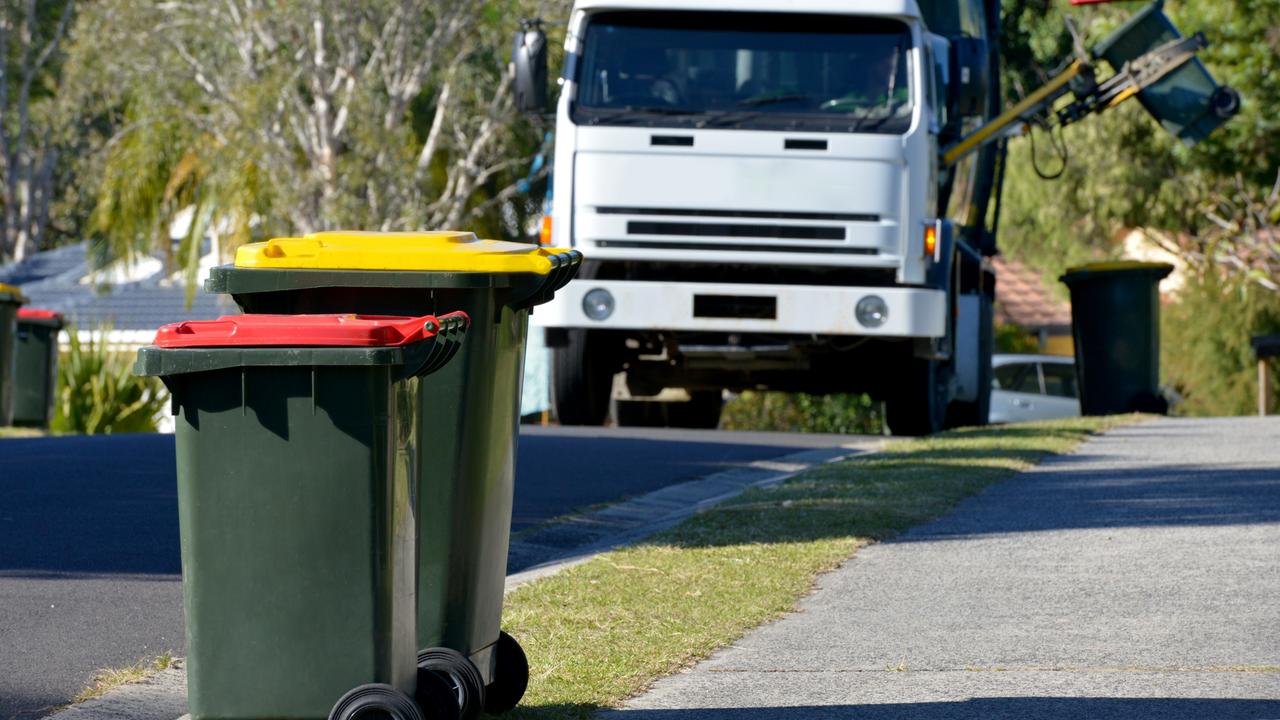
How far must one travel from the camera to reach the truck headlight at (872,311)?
11695 mm

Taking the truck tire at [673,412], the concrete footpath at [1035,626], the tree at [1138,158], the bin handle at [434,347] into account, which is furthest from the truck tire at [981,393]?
the bin handle at [434,347]

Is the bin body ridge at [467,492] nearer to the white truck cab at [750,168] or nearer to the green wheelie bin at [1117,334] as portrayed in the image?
the white truck cab at [750,168]

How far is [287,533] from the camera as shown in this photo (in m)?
3.64

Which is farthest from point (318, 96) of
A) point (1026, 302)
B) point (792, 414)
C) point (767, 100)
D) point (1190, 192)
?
point (1026, 302)

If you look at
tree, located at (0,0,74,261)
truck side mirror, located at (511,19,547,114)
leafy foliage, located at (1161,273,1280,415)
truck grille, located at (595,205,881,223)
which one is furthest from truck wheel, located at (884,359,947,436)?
→ tree, located at (0,0,74,261)

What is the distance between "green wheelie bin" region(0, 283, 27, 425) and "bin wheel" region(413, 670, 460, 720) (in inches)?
531

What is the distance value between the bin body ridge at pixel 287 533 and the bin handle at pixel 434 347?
2.0 inches

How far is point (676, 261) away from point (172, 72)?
13327mm

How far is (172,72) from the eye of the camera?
23.3 meters

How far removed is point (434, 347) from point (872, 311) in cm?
821

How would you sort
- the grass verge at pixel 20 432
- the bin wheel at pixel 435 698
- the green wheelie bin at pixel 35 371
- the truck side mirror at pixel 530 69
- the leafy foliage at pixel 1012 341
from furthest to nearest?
the leafy foliage at pixel 1012 341
the green wheelie bin at pixel 35 371
the grass verge at pixel 20 432
the truck side mirror at pixel 530 69
the bin wheel at pixel 435 698

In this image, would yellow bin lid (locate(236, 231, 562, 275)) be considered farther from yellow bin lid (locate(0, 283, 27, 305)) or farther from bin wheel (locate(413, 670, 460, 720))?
yellow bin lid (locate(0, 283, 27, 305))

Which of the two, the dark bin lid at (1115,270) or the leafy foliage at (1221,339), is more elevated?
the dark bin lid at (1115,270)

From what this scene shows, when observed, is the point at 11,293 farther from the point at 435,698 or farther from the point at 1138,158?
the point at 1138,158
